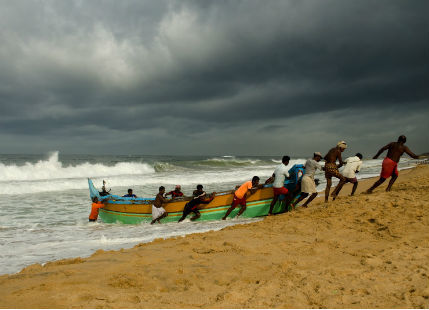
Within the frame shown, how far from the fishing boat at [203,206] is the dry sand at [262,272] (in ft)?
11.1

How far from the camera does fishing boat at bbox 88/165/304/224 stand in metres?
9.92

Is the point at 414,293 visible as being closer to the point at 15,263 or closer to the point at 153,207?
the point at 15,263

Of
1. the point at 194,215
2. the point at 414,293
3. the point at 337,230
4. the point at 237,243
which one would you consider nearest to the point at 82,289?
the point at 237,243

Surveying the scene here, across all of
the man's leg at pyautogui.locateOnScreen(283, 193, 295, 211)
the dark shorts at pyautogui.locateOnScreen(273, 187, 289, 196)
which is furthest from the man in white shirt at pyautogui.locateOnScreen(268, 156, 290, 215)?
the man's leg at pyautogui.locateOnScreen(283, 193, 295, 211)

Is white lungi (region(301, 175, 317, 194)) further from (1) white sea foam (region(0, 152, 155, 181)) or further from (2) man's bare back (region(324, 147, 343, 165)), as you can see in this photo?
(1) white sea foam (region(0, 152, 155, 181))

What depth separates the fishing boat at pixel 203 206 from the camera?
391 inches

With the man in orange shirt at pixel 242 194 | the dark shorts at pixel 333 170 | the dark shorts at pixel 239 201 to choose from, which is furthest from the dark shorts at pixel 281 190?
the dark shorts at pixel 333 170

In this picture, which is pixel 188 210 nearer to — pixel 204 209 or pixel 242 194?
pixel 204 209

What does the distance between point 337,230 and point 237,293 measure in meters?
3.57

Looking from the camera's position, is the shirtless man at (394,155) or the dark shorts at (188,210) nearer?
the shirtless man at (394,155)

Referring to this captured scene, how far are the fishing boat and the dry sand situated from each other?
133 inches

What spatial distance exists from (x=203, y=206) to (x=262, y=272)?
6381 millimetres

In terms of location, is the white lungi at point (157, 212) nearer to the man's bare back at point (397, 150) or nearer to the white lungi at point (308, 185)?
the white lungi at point (308, 185)

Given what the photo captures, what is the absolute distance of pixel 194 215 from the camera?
10391 millimetres
